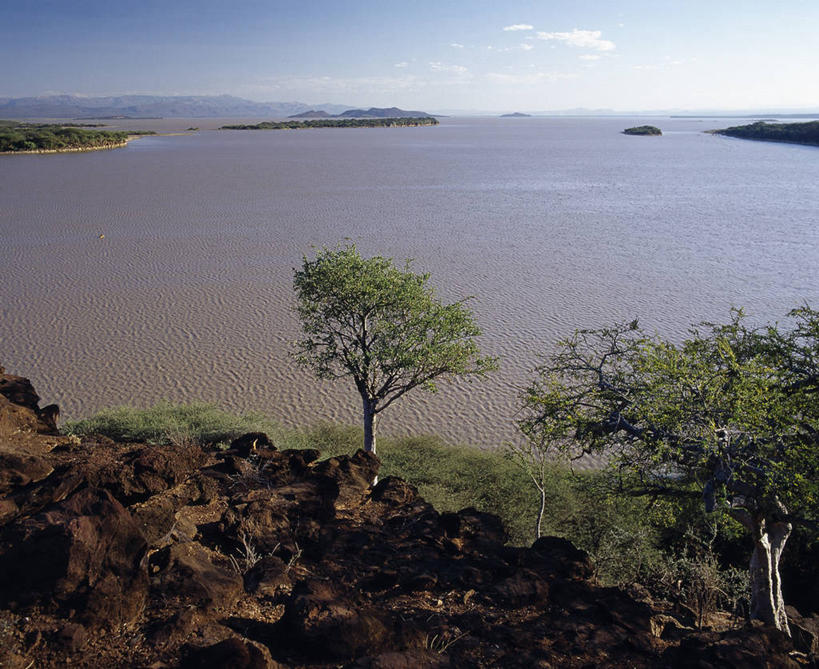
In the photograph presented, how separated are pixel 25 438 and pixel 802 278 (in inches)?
1768

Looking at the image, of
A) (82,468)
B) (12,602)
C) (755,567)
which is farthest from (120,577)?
(755,567)

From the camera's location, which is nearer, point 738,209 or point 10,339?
point 10,339

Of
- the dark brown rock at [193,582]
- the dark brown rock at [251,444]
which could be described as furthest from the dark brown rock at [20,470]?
the dark brown rock at [193,582]

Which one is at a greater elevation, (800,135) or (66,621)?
(800,135)

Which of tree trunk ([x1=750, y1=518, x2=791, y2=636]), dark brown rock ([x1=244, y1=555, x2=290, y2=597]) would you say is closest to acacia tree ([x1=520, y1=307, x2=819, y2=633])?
tree trunk ([x1=750, y1=518, x2=791, y2=636])

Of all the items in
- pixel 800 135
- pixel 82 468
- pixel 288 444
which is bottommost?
pixel 288 444

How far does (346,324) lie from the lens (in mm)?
17797

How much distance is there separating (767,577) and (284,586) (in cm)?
791

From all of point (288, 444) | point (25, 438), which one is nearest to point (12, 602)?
→ point (25, 438)

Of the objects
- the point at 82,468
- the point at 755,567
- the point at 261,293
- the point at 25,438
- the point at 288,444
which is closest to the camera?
the point at 755,567

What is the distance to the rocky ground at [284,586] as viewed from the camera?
7.08 m

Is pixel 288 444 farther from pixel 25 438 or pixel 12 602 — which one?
pixel 12 602

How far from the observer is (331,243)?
4766 cm

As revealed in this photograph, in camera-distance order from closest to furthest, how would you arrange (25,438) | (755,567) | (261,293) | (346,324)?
1. (755,567)
2. (25,438)
3. (346,324)
4. (261,293)
